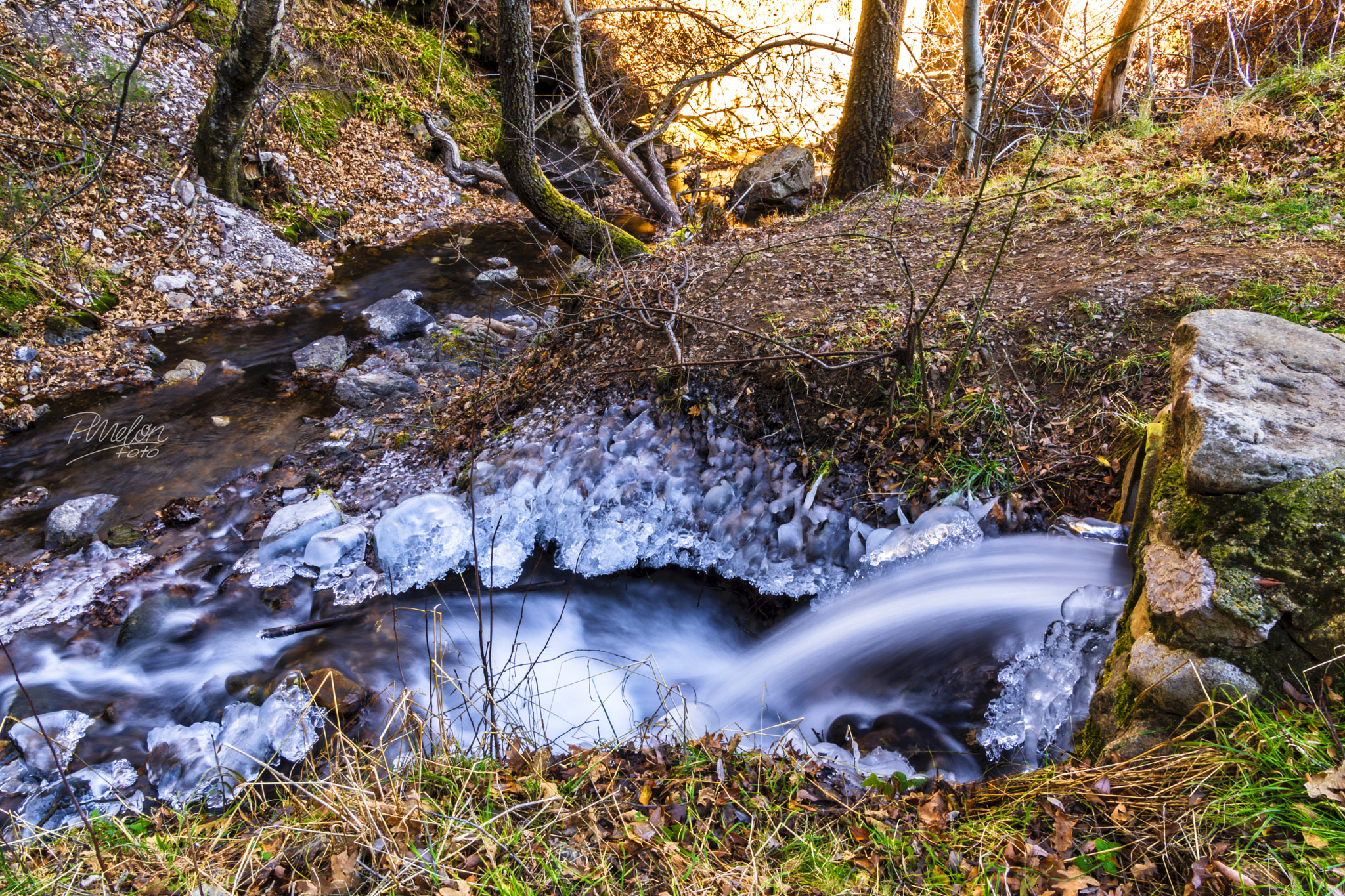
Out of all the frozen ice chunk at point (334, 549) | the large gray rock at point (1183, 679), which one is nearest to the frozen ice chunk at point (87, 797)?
the frozen ice chunk at point (334, 549)

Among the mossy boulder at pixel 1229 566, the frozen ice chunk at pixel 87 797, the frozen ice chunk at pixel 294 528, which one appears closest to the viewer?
the mossy boulder at pixel 1229 566

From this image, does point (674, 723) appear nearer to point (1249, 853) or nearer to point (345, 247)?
point (1249, 853)

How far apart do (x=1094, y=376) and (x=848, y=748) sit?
2.35 metres

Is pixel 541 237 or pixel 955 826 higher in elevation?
pixel 541 237

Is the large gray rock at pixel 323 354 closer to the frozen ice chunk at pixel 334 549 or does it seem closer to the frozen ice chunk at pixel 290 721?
the frozen ice chunk at pixel 334 549

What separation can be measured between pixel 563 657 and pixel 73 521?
355 centimetres

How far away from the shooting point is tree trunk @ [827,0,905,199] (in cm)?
584

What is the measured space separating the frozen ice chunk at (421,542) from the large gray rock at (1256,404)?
3585 millimetres

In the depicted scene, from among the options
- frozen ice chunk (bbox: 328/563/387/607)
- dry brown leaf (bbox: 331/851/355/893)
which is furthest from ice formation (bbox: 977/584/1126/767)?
frozen ice chunk (bbox: 328/563/387/607)

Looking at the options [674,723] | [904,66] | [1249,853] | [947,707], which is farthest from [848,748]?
[904,66]

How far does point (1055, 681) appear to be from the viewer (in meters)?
2.58

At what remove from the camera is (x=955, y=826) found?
1.93 m

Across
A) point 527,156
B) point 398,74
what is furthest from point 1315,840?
point 398,74

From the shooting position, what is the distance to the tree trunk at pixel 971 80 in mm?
6051
